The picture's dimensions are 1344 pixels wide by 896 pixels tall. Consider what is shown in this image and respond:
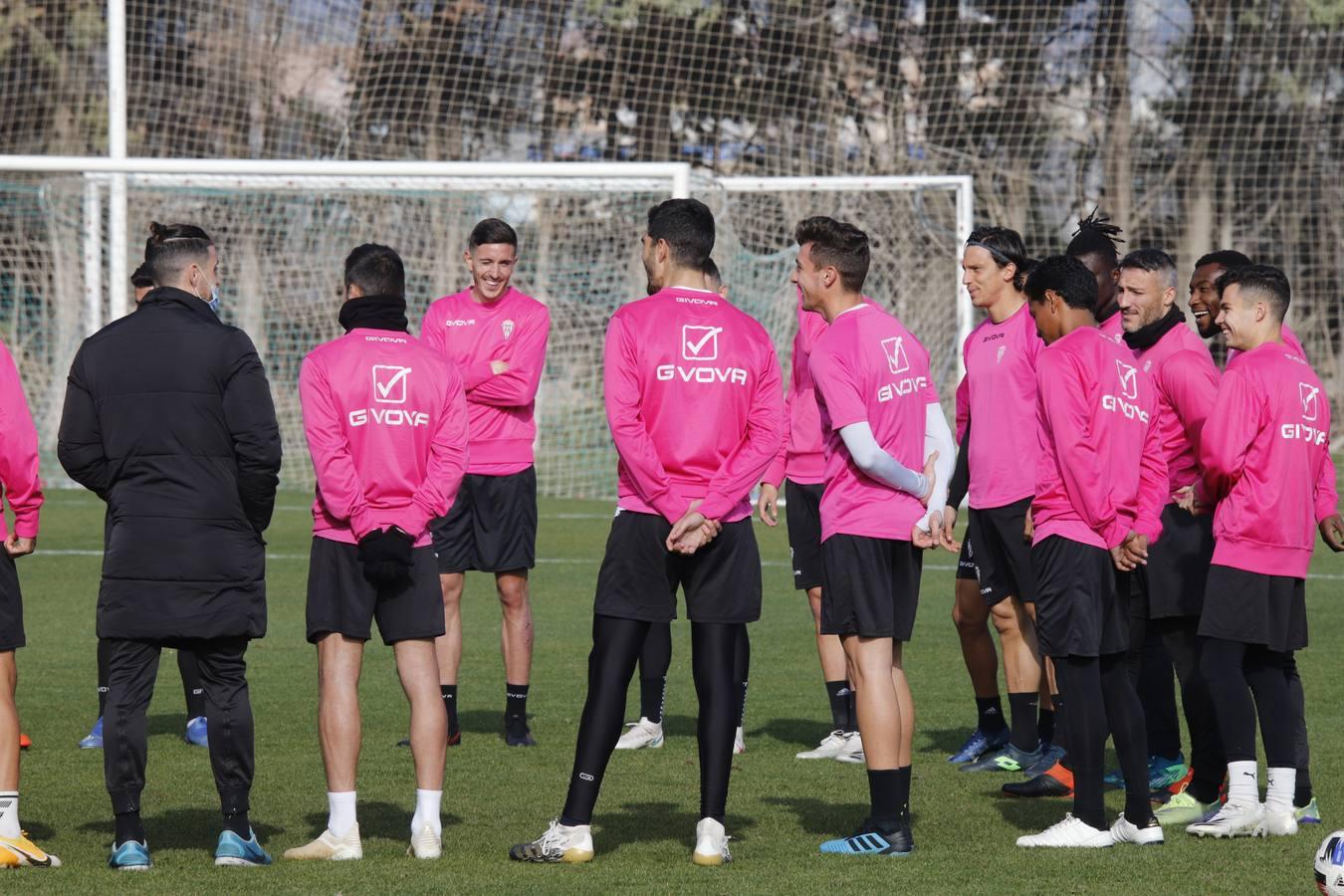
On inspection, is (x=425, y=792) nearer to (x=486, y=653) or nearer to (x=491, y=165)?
(x=486, y=653)

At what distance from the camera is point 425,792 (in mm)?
5641

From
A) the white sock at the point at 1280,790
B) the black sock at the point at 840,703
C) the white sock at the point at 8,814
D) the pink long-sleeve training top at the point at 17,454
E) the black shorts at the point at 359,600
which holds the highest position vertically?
the pink long-sleeve training top at the point at 17,454

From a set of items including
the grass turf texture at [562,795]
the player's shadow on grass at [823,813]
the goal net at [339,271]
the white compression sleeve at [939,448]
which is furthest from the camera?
the goal net at [339,271]

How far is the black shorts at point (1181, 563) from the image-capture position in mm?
6445

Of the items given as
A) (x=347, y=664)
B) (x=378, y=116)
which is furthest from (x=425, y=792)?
(x=378, y=116)

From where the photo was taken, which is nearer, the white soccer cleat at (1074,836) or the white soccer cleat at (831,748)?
the white soccer cleat at (1074,836)

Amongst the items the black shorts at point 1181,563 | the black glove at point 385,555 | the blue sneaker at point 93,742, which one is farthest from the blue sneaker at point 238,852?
the black shorts at point 1181,563

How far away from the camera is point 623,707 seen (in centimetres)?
562

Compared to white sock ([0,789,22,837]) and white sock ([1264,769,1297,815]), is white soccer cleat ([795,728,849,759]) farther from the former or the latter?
white sock ([0,789,22,837])

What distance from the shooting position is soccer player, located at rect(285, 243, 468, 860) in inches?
220

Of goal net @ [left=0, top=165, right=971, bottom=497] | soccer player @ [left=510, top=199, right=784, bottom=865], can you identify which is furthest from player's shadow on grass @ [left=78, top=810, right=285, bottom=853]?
goal net @ [left=0, top=165, right=971, bottom=497]

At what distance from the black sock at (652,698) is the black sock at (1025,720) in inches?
64.0

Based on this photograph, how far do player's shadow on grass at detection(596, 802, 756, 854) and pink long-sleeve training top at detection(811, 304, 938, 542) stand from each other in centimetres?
122

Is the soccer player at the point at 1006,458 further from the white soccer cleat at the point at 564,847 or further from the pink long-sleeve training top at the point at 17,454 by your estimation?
the pink long-sleeve training top at the point at 17,454
